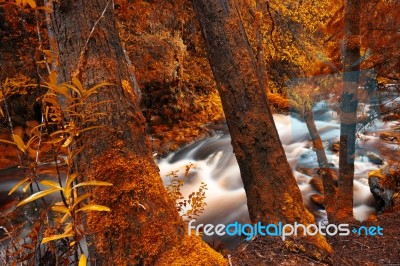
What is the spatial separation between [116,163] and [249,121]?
1.44 metres

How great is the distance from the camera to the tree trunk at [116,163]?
4.43 feet

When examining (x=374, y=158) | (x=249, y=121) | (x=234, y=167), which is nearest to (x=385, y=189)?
(x=374, y=158)

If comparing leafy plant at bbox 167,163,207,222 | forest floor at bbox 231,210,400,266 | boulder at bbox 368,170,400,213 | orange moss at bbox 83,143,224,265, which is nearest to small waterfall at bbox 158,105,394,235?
boulder at bbox 368,170,400,213

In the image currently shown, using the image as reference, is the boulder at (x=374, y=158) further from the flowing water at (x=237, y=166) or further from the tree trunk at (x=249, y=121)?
the tree trunk at (x=249, y=121)

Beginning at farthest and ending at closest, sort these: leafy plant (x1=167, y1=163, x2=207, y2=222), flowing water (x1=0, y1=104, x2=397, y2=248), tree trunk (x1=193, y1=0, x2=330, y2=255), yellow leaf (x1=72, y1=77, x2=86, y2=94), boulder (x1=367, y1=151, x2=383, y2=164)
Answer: boulder (x1=367, y1=151, x2=383, y2=164), flowing water (x1=0, y1=104, x2=397, y2=248), leafy plant (x1=167, y1=163, x2=207, y2=222), tree trunk (x1=193, y1=0, x2=330, y2=255), yellow leaf (x1=72, y1=77, x2=86, y2=94)

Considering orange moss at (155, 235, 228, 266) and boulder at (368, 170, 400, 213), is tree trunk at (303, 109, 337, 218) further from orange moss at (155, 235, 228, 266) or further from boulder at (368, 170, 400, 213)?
orange moss at (155, 235, 228, 266)

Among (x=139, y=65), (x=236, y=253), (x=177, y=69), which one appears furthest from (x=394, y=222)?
(x=177, y=69)

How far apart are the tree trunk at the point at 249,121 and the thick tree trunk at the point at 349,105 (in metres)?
2.68

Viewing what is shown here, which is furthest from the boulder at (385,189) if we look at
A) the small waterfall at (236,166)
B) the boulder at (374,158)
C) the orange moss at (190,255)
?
the orange moss at (190,255)

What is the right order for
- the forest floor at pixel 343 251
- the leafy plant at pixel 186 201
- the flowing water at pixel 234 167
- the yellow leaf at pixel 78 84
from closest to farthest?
the yellow leaf at pixel 78 84 → the forest floor at pixel 343 251 → the leafy plant at pixel 186 201 → the flowing water at pixel 234 167

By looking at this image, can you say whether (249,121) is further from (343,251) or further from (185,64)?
(185,64)

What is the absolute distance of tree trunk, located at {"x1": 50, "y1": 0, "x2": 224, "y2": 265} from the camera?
4.43 ft

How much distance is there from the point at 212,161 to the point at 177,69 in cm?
388

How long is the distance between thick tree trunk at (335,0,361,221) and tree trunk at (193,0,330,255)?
268 centimetres
